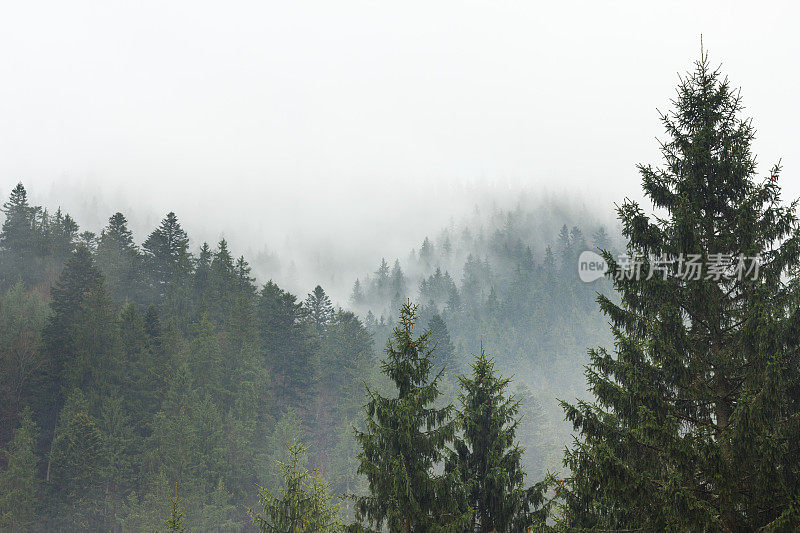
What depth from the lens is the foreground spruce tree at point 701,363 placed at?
8.12m

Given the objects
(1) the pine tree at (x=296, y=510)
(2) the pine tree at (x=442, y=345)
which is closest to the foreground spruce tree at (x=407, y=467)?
(1) the pine tree at (x=296, y=510)

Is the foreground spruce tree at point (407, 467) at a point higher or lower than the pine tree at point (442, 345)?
lower

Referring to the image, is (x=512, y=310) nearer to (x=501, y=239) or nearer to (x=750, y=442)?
(x=501, y=239)

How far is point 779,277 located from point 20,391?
49.3 m

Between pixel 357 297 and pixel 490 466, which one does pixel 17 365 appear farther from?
pixel 357 297

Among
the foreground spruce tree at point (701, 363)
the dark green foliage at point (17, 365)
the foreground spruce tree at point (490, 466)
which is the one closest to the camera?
the foreground spruce tree at point (701, 363)

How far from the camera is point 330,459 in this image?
5938cm

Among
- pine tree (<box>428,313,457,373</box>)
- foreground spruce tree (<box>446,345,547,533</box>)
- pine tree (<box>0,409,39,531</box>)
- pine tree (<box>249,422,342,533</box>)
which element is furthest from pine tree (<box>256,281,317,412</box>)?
foreground spruce tree (<box>446,345,547,533</box>)

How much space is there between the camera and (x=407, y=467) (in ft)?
42.7

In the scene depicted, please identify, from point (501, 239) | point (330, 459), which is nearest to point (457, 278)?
point (501, 239)

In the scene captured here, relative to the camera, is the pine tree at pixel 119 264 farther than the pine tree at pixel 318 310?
No

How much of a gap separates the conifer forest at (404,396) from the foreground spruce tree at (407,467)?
0.06 m

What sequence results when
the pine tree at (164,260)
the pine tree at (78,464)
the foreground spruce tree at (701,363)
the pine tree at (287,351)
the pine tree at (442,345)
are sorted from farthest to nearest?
the pine tree at (442,345) → the pine tree at (164,260) → the pine tree at (287,351) → the pine tree at (78,464) → the foreground spruce tree at (701,363)

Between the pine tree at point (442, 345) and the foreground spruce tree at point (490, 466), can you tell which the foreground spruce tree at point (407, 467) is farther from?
the pine tree at point (442, 345)
